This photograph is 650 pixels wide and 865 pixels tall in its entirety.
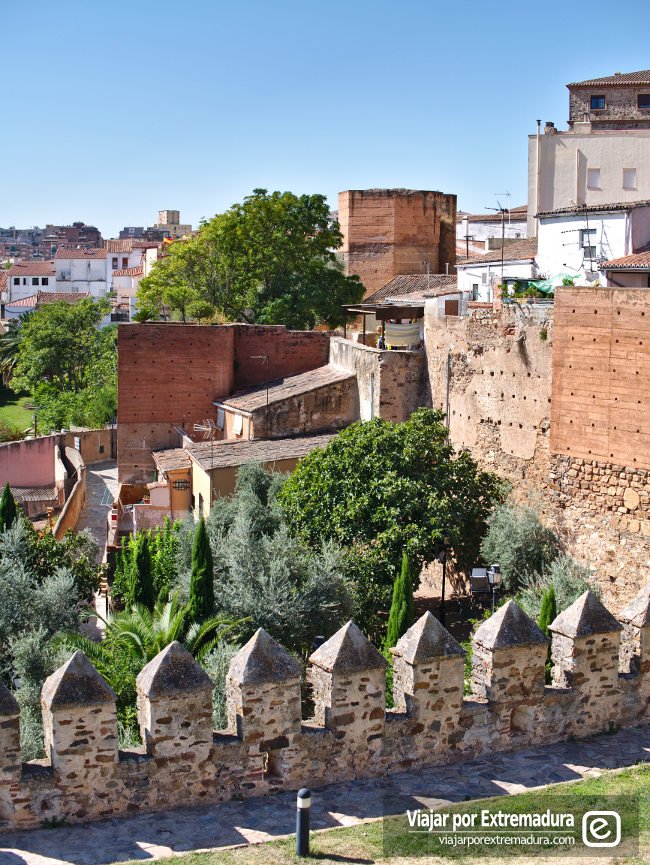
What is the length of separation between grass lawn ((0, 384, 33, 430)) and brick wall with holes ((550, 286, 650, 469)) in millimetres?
37392

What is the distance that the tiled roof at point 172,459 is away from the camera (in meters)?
21.9

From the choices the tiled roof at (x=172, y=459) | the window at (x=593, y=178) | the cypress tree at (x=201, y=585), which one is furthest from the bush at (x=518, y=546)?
the window at (x=593, y=178)

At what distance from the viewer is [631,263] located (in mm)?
19000

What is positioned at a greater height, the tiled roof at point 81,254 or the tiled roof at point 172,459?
the tiled roof at point 81,254

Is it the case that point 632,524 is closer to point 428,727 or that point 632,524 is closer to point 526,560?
point 526,560

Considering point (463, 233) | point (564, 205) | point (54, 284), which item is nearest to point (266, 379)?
point (564, 205)

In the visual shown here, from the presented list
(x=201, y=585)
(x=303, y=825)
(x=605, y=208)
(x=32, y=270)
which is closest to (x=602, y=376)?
(x=201, y=585)

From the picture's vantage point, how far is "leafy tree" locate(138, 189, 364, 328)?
3209cm

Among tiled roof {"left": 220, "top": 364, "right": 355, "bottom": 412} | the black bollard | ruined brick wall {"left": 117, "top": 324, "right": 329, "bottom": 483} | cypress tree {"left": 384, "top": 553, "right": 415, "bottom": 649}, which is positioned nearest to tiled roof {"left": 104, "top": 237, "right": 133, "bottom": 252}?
ruined brick wall {"left": 117, "top": 324, "right": 329, "bottom": 483}

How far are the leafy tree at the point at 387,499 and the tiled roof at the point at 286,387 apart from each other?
546 cm

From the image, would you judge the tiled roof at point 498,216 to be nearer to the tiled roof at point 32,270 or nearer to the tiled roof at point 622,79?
the tiled roof at point 622,79

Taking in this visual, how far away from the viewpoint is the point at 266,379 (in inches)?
1017

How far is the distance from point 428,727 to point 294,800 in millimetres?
1358

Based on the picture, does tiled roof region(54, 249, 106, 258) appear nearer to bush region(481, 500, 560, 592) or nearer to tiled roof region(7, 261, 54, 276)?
tiled roof region(7, 261, 54, 276)
